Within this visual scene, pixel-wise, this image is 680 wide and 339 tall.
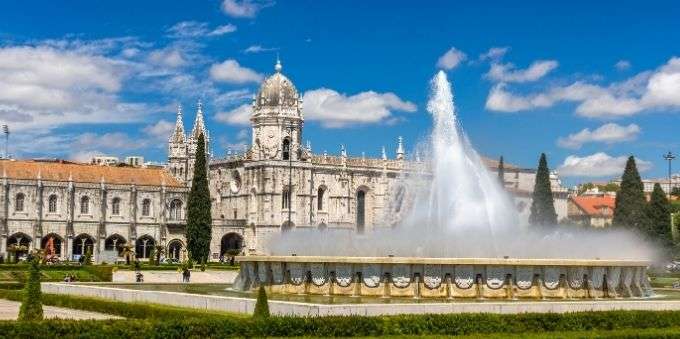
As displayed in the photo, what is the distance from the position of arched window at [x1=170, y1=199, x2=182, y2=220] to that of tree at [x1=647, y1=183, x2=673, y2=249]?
1507 inches

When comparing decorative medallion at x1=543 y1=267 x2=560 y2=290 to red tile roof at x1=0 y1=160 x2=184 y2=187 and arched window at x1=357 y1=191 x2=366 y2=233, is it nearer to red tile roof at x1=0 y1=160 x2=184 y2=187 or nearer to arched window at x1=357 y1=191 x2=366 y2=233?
red tile roof at x1=0 y1=160 x2=184 y2=187

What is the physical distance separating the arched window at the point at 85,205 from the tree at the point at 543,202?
3482 centimetres

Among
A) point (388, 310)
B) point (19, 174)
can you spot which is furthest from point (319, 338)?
point (19, 174)

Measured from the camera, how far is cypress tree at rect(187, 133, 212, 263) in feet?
222

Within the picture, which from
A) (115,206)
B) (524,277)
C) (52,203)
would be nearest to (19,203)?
(52,203)

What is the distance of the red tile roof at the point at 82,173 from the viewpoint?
3071 inches

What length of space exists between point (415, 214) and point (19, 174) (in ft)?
157

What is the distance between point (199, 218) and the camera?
68250 millimetres

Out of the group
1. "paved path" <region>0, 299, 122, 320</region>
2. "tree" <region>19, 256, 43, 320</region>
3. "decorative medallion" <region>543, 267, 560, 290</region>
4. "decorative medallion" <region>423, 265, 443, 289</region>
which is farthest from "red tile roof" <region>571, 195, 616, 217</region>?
"tree" <region>19, 256, 43, 320</region>

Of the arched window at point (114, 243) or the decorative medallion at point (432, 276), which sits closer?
the decorative medallion at point (432, 276)

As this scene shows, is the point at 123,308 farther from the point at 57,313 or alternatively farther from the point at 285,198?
the point at 285,198

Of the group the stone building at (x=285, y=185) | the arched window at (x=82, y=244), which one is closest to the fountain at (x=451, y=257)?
the stone building at (x=285, y=185)

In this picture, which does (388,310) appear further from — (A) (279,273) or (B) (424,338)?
(A) (279,273)

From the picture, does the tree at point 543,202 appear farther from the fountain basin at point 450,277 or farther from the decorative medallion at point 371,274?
the decorative medallion at point 371,274
